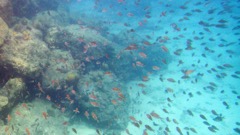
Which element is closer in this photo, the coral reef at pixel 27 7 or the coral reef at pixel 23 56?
the coral reef at pixel 23 56

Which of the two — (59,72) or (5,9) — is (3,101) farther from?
(5,9)

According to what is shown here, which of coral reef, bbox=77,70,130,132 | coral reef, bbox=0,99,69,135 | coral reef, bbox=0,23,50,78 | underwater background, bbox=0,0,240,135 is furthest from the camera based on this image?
coral reef, bbox=77,70,130,132

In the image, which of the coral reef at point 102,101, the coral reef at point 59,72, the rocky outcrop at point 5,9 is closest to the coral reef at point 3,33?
the coral reef at point 59,72

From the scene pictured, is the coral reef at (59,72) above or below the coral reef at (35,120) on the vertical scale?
above

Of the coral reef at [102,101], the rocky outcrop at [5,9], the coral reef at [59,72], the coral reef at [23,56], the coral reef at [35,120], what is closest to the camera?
the coral reef at [23,56]

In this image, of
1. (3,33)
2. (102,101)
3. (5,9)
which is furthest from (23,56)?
(102,101)

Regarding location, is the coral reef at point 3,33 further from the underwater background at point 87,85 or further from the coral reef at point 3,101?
the coral reef at point 3,101

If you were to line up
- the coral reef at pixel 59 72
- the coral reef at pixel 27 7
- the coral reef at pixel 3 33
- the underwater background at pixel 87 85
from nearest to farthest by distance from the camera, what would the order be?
the coral reef at pixel 3 33 → the underwater background at pixel 87 85 → the coral reef at pixel 59 72 → the coral reef at pixel 27 7

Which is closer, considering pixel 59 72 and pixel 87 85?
pixel 59 72

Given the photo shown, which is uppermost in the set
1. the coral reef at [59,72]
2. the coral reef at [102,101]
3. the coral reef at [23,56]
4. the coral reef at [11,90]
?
the coral reef at [23,56]

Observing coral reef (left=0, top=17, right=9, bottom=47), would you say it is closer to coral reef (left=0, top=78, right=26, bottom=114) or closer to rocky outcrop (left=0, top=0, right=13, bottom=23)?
coral reef (left=0, top=78, right=26, bottom=114)

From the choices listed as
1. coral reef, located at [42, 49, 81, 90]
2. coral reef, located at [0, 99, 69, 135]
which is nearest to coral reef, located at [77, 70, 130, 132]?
coral reef, located at [42, 49, 81, 90]

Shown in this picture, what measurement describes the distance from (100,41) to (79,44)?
63.9 inches

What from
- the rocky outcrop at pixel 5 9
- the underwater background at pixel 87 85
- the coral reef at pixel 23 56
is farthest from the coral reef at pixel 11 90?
the rocky outcrop at pixel 5 9
